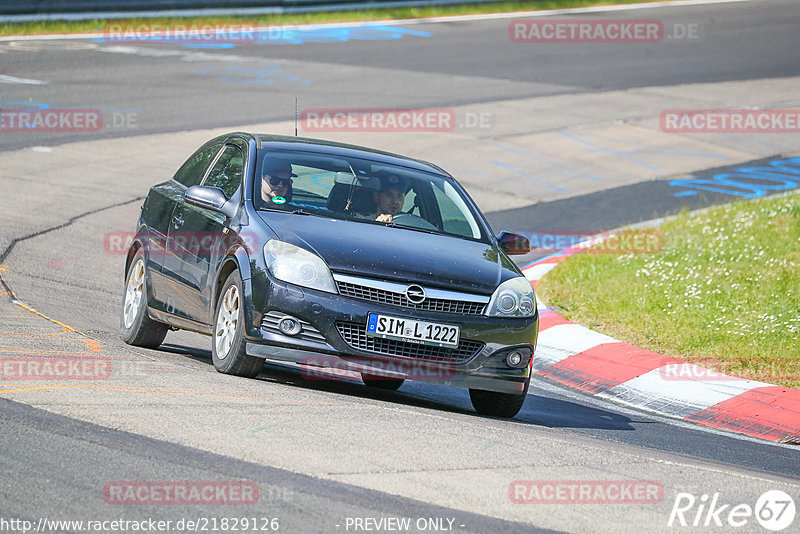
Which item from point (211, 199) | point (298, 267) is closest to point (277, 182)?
point (211, 199)

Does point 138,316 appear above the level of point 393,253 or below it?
below

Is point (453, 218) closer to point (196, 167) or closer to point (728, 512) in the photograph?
point (196, 167)

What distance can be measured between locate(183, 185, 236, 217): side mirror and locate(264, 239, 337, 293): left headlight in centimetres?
72

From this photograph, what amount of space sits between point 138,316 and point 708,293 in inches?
208

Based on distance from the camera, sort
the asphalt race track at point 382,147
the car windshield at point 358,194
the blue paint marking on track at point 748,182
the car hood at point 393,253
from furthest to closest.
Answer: the blue paint marking on track at point 748,182 → the car windshield at point 358,194 → the car hood at point 393,253 → the asphalt race track at point 382,147

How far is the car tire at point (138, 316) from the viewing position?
863 cm

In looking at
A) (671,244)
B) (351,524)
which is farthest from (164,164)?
(351,524)

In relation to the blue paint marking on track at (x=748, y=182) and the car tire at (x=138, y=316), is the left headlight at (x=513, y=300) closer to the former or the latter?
the car tire at (x=138, y=316)

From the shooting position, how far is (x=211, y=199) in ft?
25.3

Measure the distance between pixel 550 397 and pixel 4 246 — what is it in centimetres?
609

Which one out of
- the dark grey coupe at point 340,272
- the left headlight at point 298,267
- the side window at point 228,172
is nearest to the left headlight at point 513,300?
the dark grey coupe at point 340,272

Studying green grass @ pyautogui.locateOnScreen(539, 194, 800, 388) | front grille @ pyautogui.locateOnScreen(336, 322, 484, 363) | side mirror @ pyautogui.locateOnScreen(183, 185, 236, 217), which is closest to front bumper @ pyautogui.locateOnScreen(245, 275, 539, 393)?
front grille @ pyautogui.locateOnScreen(336, 322, 484, 363)

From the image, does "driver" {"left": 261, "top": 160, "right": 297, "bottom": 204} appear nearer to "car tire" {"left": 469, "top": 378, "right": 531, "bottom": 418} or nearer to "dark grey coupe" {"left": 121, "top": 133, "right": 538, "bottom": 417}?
"dark grey coupe" {"left": 121, "top": 133, "right": 538, "bottom": 417}

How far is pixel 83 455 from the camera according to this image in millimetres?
5094
